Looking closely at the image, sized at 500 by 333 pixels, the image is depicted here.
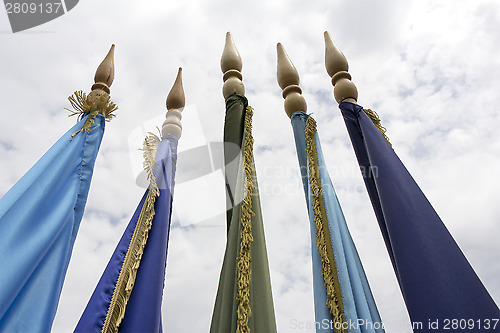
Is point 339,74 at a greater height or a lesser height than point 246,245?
greater

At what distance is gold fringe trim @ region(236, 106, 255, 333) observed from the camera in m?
0.83

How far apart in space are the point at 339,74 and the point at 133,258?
1001 millimetres

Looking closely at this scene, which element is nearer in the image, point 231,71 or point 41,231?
point 41,231

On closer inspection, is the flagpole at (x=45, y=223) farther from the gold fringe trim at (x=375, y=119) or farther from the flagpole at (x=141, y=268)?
the gold fringe trim at (x=375, y=119)

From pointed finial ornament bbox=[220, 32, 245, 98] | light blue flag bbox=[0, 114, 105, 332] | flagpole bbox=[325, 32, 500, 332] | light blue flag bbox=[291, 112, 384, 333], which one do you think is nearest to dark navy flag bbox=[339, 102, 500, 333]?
flagpole bbox=[325, 32, 500, 332]

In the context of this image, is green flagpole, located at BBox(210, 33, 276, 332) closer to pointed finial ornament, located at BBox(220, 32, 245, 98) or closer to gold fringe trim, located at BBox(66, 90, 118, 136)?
pointed finial ornament, located at BBox(220, 32, 245, 98)

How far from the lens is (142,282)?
0.94 metres

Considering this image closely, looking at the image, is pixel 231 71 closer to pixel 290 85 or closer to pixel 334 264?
pixel 290 85

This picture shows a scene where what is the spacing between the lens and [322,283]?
3.12 ft

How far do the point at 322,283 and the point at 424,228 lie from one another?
300 millimetres

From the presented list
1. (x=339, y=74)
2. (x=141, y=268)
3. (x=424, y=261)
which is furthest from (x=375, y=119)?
(x=141, y=268)

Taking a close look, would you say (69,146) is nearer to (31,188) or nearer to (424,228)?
(31,188)

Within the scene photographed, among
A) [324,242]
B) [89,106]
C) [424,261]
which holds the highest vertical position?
[89,106]

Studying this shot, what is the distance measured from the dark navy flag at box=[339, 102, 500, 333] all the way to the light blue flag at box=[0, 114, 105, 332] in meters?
0.85
